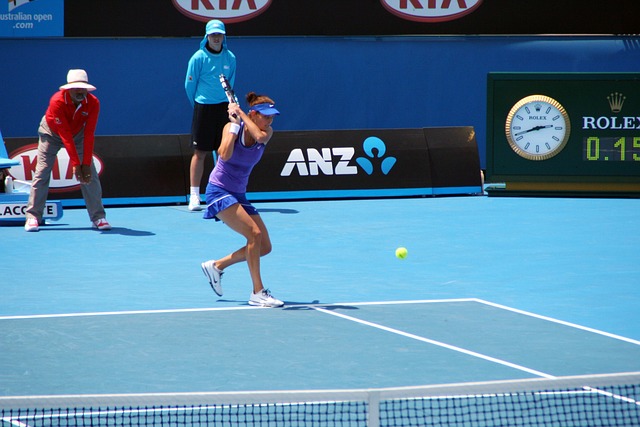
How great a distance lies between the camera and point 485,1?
17688mm

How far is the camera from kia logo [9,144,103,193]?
14.3 m

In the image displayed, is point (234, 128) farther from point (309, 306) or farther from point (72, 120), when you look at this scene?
point (72, 120)

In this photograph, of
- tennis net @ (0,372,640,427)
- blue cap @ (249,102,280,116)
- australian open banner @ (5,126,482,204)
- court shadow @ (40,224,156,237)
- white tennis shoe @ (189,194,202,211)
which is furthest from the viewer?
australian open banner @ (5,126,482,204)

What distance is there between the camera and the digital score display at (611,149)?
15445mm

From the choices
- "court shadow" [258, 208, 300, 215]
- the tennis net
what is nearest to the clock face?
"court shadow" [258, 208, 300, 215]

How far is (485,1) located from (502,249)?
Answer: 6.92m

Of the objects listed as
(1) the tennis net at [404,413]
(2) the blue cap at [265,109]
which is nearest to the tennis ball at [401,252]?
(2) the blue cap at [265,109]

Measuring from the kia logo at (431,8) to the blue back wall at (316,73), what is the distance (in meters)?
0.40

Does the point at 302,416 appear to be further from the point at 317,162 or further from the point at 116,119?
the point at 116,119

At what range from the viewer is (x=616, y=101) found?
15406 mm

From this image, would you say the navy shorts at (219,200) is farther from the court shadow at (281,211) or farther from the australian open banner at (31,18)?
the australian open banner at (31,18)

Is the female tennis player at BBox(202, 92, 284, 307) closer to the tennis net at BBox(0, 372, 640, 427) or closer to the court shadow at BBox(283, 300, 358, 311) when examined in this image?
the court shadow at BBox(283, 300, 358, 311)

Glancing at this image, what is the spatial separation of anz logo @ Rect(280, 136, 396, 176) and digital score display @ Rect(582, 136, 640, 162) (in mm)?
2652

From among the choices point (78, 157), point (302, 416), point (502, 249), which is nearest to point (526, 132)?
point (502, 249)
